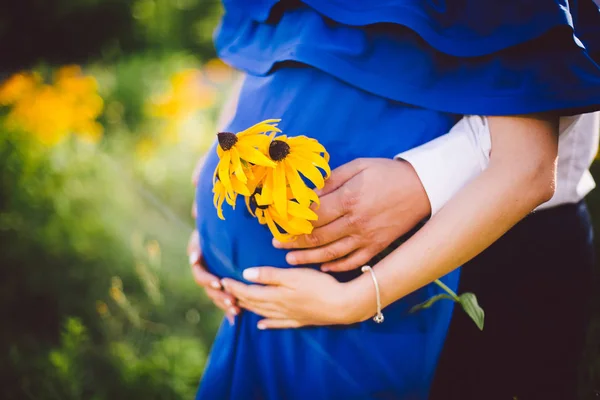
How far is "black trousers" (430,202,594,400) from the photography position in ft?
3.11

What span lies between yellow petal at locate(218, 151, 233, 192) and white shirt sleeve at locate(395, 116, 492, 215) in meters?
0.33

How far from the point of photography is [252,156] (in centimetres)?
70

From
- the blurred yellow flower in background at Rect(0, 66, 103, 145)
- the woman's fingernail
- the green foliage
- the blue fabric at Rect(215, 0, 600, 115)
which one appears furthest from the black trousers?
the blurred yellow flower in background at Rect(0, 66, 103, 145)

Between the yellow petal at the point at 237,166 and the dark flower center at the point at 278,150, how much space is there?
0.18 ft

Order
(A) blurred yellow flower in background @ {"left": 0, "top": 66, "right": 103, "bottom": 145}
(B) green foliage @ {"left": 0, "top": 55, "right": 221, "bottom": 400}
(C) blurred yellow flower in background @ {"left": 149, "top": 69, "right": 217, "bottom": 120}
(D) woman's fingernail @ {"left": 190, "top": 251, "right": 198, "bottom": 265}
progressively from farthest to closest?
(C) blurred yellow flower in background @ {"left": 149, "top": 69, "right": 217, "bottom": 120} → (A) blurred yellow flower in background @ {"left": 0, "top": 66, "right": 103, "bottom": 145} → (B) green foliage @ {"left": 0, "top": 55, "right": 221, "bottom": 400} → (D) woman's fingernail @ {"left": 190, "top": 251, "right": 198, "bottom": 265}

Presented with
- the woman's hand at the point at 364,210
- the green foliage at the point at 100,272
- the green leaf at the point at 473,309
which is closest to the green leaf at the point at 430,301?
the green leaf at the point at 473,309

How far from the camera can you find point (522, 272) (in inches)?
37.6

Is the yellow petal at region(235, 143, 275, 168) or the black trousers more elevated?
the yellow petal at region(235, 143, 275, 168)

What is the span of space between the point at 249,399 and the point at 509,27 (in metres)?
0.96

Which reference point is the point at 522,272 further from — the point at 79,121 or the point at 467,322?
the point at 79,121

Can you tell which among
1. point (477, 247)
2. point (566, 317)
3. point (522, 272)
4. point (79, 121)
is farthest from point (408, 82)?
point (79, 121)

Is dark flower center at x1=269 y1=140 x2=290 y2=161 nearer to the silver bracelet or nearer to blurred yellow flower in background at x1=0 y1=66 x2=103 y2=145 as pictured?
the silver bracelet

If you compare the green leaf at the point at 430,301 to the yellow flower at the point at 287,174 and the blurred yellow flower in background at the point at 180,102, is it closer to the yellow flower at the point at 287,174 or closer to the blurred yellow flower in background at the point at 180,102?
the yellow flower at the point at 287,174

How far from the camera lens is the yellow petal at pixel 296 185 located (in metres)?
0.73
